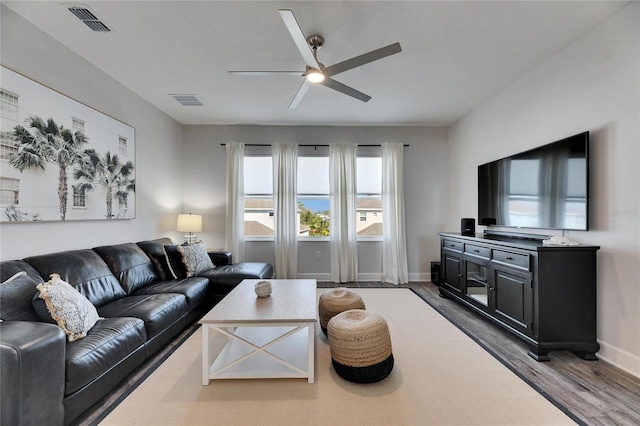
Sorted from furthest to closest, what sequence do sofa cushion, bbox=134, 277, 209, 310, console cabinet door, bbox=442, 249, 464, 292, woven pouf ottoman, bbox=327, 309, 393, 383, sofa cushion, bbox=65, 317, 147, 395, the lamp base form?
the lamp base → console cabinet door, bbox=442, 249, 464, 292 → sofa cushion, bbox=134, 277, 209, 310 → woven pouf ottoman, bbox=327, 309, 393, 383 → sofa cushion, bbox=65, 317, 147, 395

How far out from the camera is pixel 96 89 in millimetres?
2902

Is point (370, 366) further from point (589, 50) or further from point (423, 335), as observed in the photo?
point (589, 50)

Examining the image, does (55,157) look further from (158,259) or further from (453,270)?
(453,270)

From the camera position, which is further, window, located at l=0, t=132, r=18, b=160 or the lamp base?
the lamp base

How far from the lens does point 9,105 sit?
206cm

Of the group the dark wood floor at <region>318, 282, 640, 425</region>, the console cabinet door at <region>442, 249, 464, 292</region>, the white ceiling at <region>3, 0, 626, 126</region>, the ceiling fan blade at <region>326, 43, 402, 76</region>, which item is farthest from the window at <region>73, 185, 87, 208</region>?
the console cabinet door at <region>442, 249, 464, 292</region>

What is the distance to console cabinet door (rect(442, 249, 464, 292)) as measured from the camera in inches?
137

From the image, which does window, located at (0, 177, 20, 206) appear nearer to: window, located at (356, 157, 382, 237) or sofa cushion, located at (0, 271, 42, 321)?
sofa cushion, located at (0, 271, 42, 321)

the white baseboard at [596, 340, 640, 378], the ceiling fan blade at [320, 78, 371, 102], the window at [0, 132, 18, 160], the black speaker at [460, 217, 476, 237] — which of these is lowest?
the white baseboard at [596, 340, 640, 378]

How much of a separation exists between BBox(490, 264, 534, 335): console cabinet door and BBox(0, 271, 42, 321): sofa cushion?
3676mm

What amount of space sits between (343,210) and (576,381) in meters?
3.34

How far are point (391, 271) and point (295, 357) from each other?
2986 mm

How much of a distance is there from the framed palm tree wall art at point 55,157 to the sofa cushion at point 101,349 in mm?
1198

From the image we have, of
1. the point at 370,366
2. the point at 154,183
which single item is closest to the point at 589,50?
the point at 370,366
